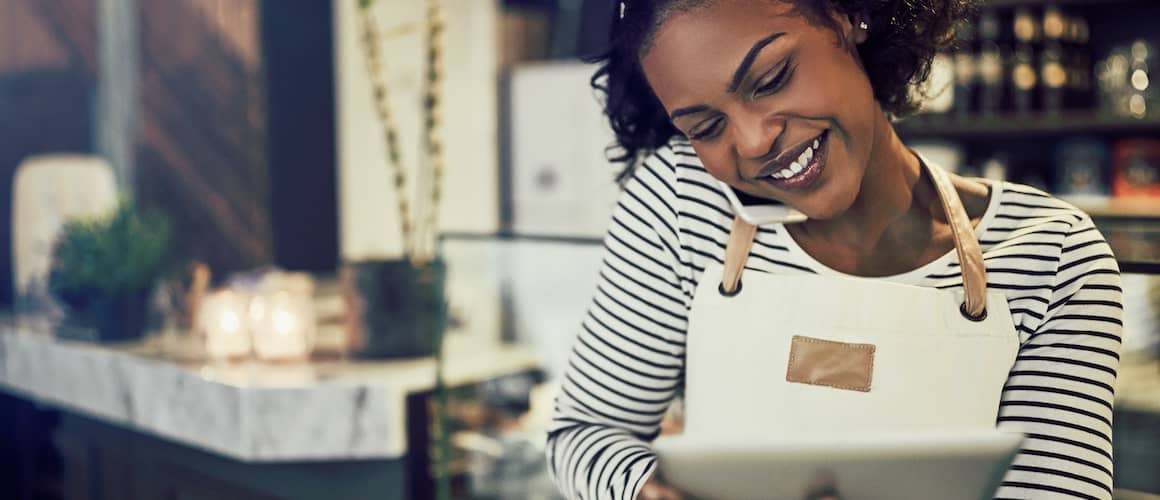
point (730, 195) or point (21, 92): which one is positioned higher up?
point (21, 92)

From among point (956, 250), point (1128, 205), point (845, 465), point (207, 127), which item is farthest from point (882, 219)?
point (1128, 205)

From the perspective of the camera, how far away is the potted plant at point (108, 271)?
1.98 m

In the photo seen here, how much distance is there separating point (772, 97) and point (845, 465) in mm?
335

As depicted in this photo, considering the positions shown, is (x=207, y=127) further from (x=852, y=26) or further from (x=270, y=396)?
(x=852, y=26)

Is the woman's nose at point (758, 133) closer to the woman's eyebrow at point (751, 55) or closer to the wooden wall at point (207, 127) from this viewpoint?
the woman's eyebrow at point (751, 55)

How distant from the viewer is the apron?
3.15 feet

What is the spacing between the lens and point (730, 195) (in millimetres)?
1021

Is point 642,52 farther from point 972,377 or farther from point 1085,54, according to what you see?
point 1085,54

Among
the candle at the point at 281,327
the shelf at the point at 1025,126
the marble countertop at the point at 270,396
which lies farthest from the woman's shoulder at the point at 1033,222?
the shelf at the point at 1025,126

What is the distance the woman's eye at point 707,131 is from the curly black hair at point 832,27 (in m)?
0.10

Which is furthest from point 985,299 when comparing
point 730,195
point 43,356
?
point 43,356

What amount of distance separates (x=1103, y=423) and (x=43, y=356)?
1968 mm

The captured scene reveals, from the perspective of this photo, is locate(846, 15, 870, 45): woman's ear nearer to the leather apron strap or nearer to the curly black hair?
the curly black hair

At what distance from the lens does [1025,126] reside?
334 centimetres
